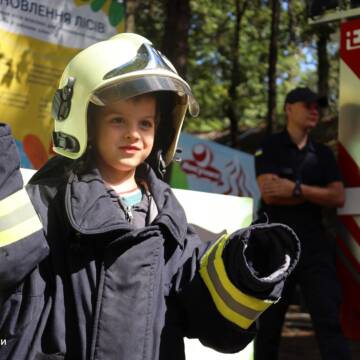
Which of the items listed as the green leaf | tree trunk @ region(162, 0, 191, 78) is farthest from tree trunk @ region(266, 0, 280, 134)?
the green leaf

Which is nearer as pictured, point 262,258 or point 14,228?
point 14,228

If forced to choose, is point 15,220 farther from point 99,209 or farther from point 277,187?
point 277,187

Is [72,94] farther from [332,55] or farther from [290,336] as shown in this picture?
[332,55]

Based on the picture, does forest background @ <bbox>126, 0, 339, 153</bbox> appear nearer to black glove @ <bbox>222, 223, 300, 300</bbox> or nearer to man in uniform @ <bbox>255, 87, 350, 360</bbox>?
man in uniform @ <bbox>255, 87, 350, 360</bbox>

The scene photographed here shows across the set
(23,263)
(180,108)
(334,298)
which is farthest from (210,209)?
(334,298)

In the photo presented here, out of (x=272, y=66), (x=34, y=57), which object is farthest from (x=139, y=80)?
(x=272, y=66)

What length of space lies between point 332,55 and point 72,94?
12.7 metres

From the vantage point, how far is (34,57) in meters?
4.97

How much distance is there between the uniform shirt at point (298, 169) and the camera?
4629mm

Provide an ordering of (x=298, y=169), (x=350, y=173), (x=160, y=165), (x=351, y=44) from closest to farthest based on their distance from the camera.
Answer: (x=160, y=165) < (x=351, y=44) < (x=350, y=173) < (x=298, y=169)

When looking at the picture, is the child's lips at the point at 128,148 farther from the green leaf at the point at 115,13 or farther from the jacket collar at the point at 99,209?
the green leaf at the point at 115,13

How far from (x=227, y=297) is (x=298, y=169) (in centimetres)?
290

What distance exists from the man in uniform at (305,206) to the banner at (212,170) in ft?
5.61

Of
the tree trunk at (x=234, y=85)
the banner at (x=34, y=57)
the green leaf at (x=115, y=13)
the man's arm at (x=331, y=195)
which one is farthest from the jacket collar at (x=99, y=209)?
the tree trunk at (x=234, y=85)
